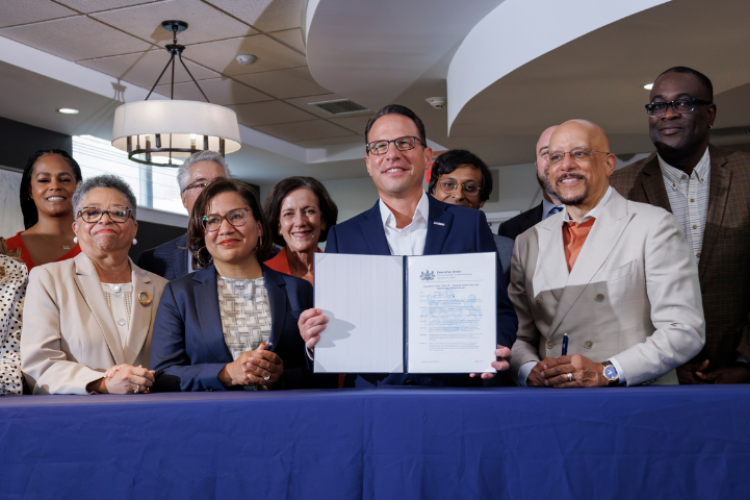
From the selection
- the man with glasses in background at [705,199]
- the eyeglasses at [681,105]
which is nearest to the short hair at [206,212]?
the man with glasses in background at [705,199]

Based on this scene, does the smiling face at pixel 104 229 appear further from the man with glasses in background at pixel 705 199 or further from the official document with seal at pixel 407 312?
the man with glasses in background at pixel 705 199

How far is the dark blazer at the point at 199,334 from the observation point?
2033 millimetres

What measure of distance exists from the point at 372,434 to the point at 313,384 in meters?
0.70

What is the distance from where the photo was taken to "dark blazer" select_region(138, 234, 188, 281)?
9.64 ft

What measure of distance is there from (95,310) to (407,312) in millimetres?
1166

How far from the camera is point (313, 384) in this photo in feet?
6.77

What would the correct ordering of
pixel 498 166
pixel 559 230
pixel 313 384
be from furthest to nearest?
pixel 498 166 < pixel 559 230 < pixel 313 384

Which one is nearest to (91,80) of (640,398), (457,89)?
(457,89)

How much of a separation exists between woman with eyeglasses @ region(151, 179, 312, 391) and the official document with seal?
0.35 meters

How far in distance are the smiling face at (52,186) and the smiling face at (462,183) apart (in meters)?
1.72

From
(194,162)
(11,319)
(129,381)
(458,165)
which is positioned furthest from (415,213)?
(194,162)

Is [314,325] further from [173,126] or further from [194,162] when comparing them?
[173,126]

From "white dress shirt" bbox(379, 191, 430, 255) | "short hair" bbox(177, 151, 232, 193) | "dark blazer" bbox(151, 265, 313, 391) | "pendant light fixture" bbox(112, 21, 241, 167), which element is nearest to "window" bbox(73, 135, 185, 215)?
"pendant light fixture" bbox(112, 21, 241, 167)

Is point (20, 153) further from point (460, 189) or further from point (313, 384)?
point (313, 384)
